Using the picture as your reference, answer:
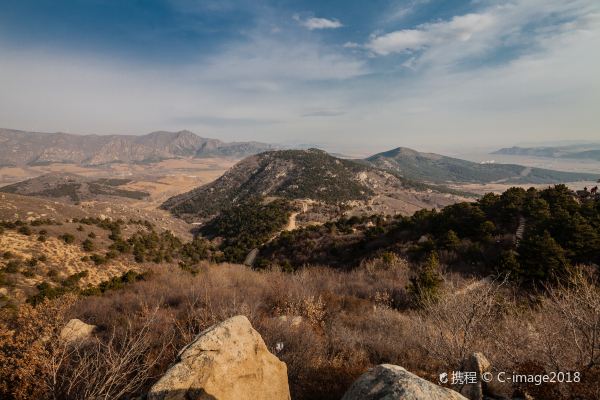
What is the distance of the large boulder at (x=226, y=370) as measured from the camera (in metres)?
5.90

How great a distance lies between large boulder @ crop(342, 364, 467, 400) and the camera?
4746 mm

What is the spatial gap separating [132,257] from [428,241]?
4298 centimetres

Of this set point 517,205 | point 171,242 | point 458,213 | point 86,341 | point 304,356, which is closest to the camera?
point 304,356

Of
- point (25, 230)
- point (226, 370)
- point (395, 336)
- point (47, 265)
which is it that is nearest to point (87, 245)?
point (25, 230)

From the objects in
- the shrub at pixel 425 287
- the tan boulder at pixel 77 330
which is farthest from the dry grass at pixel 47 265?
the shrub at pixel 425 287

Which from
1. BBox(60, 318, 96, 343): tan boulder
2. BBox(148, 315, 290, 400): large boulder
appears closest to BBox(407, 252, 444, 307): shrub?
BBox(148, 315, 290, 400): large boulder

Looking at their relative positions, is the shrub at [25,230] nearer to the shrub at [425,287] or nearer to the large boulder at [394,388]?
the shrub at [425,287]

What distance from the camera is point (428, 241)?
1320 inches

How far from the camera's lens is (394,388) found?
5027mm

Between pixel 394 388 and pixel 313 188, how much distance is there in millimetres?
136566

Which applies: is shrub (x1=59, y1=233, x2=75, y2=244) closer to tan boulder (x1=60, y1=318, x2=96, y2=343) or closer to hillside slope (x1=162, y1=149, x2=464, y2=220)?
tan boulder (x1=60, y1=318, x2=96, y2=343)

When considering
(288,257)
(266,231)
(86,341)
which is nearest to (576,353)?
(86,341)

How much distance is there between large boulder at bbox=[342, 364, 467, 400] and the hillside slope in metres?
115

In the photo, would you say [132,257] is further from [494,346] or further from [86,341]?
[494,346]
